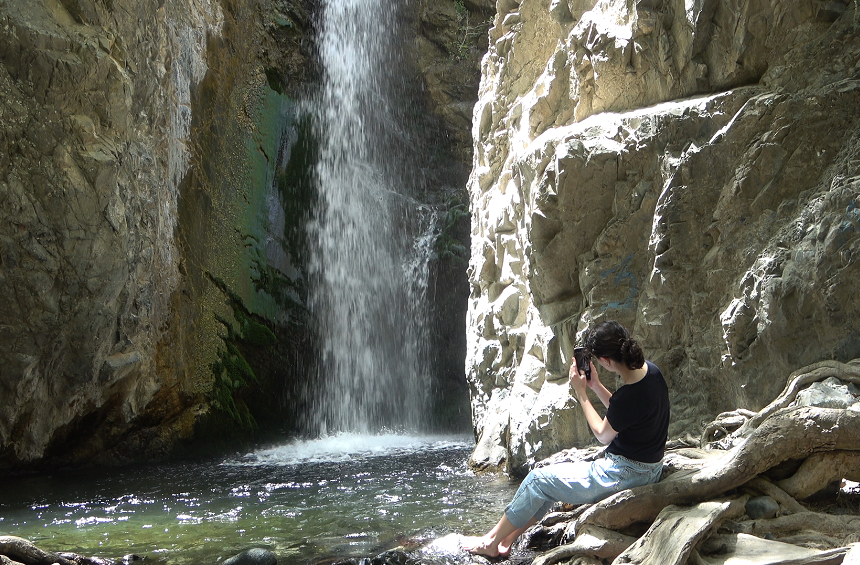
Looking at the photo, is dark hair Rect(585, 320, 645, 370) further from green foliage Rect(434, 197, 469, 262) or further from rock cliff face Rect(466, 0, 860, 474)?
green foliage Rect(434, 197, 469, 262)

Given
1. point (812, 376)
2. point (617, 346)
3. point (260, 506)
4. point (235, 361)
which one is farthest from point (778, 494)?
point (235, 361)

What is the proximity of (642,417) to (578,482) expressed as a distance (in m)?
0.52

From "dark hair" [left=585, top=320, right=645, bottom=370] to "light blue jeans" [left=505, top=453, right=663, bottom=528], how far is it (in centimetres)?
54

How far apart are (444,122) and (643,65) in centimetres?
987

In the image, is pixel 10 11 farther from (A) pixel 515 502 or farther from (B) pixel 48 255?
(A) pixel 515 502

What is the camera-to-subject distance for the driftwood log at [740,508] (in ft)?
9.97

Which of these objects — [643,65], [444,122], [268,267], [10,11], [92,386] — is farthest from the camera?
[444,122]

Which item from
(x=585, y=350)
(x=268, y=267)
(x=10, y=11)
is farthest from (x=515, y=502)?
(x=268, y=267)

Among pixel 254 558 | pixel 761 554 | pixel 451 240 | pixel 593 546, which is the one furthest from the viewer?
pixel 451 240

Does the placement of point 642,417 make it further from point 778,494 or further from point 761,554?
point 761,554

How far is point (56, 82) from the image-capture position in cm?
850

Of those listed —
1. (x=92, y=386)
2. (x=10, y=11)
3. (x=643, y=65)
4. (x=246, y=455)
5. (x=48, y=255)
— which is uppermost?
(x=10, y=11)

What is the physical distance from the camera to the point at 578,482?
372 centimetres

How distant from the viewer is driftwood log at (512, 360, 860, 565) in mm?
3039
